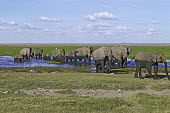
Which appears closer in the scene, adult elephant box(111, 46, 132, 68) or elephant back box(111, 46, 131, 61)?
adult elephant box(111, 46, 132, 68)

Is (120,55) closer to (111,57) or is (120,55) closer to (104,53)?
(111,57)

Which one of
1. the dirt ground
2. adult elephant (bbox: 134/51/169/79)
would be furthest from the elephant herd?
the dirt ground

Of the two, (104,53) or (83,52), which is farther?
(83,52)

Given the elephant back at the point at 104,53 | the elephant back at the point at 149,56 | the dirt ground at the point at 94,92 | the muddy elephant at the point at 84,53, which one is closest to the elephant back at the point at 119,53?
the elephant back at the point at 104,53

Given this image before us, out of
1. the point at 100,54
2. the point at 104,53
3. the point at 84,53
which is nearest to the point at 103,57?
the point at 104,53

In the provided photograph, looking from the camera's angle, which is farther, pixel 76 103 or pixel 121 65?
pixel 121 65

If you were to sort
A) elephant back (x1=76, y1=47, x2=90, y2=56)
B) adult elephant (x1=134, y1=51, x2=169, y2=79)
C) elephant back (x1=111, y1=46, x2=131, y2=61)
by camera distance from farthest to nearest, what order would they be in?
elephant back (x1=76, y1=47, x2=90, y2=56) → elephant back (x1=111, y1=46, x2=131, y2=61) → adult elephant (x1=134, y1=51, x2=169, y2=79)

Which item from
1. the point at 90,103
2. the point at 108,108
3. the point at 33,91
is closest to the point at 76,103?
the point at 90,103

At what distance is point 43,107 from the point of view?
12766mm

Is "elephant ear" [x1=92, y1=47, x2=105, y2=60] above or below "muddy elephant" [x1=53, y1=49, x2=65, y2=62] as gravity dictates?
above

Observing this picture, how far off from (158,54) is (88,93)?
9.21 meters

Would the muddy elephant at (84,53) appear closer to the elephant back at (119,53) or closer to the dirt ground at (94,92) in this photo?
the elephant back at (119,53)

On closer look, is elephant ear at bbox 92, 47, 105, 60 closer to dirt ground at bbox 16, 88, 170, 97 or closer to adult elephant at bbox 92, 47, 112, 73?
adult elephant at bbox 92, 47, 112, 73

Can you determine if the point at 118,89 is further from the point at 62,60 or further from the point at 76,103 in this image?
the point at 62,60
